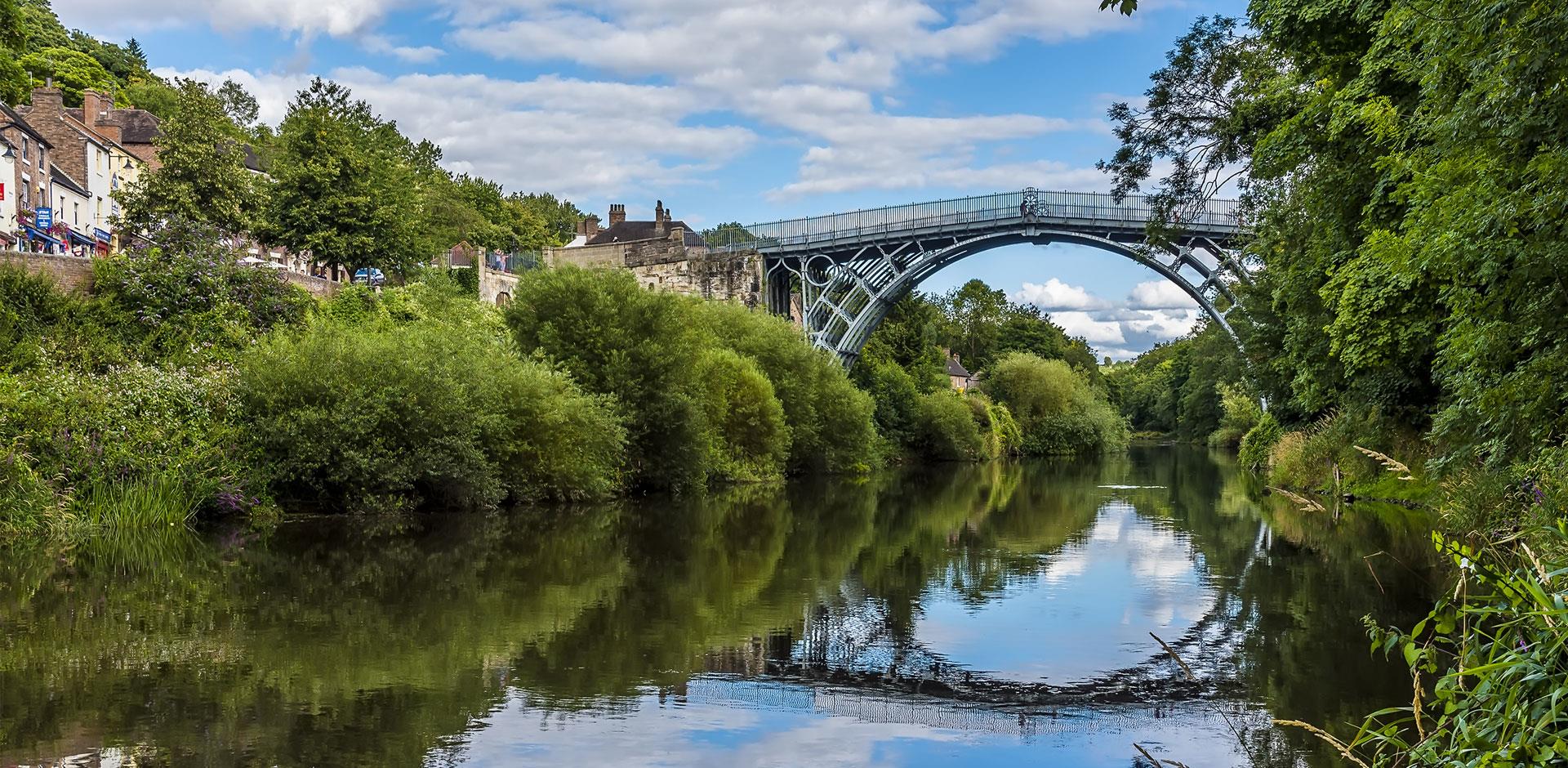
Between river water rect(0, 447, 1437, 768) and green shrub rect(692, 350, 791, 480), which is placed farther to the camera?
green shrub rect(692, 350, 791, 480)

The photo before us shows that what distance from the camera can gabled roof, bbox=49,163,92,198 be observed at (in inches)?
1959

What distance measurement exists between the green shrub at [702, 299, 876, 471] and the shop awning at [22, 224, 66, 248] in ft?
61.1

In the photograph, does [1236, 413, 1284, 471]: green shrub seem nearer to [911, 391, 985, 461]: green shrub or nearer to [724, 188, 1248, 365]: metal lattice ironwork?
[724, 188, 1248, 365]: metal lattice ironwork

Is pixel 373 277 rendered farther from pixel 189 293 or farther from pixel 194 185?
pixel 189 293

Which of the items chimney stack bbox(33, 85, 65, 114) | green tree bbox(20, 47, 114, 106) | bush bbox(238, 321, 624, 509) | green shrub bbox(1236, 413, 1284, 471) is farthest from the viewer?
green tree bbox(20, 47, 114, 106)

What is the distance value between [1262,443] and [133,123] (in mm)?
57397

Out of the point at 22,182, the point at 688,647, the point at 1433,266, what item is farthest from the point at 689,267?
the point at 688,647

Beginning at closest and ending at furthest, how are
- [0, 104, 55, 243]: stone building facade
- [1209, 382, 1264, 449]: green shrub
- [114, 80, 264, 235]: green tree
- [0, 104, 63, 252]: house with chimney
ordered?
[0, 104, 63, 252]: house with chimney
[0, 104, 55, 243]: stone building facade
[114, 80, 264, 235]: green tree
[1209, 382, 1264, 449]: green shrub

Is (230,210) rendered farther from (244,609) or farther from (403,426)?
(244,609)

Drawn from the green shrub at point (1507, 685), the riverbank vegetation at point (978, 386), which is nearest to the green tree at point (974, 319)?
the riverbank vegetation at point (978, 386)

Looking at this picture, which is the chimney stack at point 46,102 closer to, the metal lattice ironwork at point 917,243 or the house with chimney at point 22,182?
the house with chimney at point 22,182

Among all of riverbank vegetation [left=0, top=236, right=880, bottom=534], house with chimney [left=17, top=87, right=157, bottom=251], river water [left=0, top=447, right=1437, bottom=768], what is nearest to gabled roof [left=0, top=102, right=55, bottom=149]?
house with chimney [left=17, top=87, right=157, bottom=251]

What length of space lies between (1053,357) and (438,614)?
289 feet

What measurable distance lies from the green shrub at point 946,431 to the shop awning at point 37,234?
35.0m
